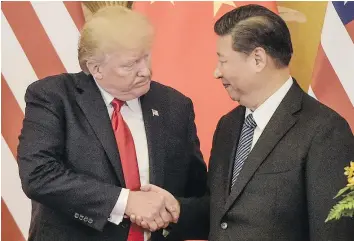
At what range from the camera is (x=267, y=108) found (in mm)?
2434

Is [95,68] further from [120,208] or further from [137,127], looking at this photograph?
[120,208]

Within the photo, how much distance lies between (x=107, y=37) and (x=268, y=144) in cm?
59

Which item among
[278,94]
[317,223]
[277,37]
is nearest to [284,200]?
[317,223]

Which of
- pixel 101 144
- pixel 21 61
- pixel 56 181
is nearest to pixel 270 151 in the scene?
pixel 101 144

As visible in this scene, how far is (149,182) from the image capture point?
252 centimetres

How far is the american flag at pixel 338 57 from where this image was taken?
311 centimetres

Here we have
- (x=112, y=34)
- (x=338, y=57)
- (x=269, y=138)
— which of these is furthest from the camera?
(x=338, y=57)

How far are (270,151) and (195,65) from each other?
965 millimetres

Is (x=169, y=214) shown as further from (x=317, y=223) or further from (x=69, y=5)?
(x=69, y=5)

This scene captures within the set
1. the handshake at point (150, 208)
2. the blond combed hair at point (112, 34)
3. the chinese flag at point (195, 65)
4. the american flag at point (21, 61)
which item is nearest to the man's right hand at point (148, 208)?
the handshake at point (150, 208)

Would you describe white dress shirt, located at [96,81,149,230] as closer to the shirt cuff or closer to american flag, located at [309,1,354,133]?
the shirt cuff

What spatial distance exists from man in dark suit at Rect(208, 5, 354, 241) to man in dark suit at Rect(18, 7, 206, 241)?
0.21 m

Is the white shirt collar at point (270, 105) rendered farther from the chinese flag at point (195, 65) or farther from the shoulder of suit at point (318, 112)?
the chinese flag at point (195, 65)

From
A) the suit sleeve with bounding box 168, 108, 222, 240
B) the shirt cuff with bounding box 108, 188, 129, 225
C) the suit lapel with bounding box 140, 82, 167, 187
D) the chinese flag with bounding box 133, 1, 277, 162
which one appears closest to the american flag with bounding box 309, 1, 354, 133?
the chinese flag with bounding box 133, 1, 277, 162
